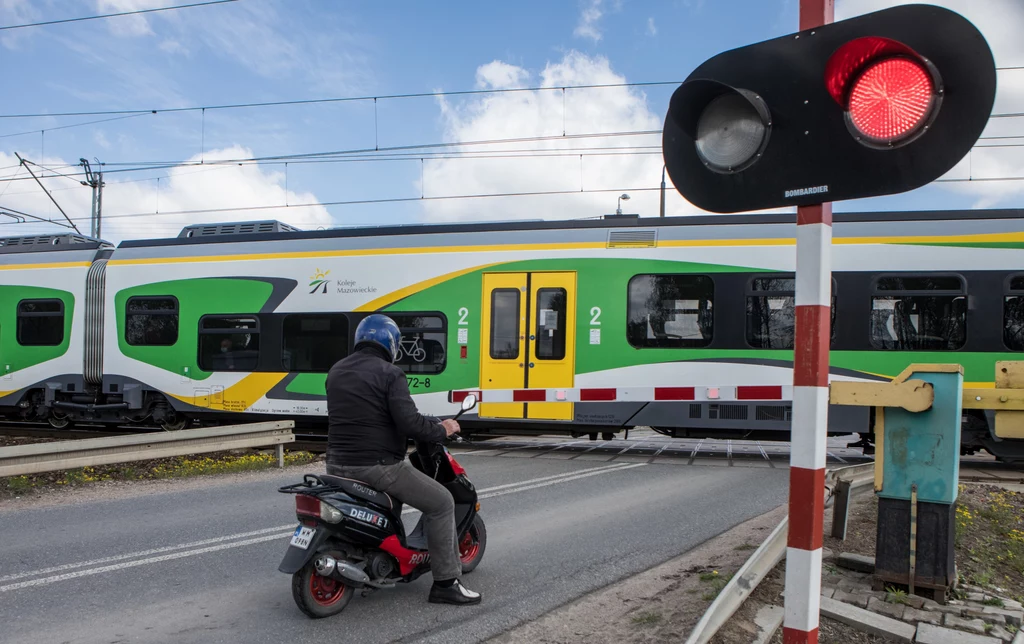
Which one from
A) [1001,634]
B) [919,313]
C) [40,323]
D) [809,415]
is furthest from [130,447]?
[919,313]

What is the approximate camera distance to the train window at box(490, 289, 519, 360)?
38.2ft

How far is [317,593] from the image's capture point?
4.36 meters

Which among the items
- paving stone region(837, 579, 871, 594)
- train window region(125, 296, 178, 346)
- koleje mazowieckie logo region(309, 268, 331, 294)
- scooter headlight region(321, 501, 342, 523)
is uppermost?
koleje mazowieckie logo region(309, 268, 331, 294)

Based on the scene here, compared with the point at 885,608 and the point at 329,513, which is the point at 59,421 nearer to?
the point at 329,513

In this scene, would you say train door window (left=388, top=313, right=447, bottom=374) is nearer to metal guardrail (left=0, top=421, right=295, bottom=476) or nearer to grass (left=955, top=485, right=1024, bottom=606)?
metal guardrail (left=0, top=421, right=295, bottom=476)

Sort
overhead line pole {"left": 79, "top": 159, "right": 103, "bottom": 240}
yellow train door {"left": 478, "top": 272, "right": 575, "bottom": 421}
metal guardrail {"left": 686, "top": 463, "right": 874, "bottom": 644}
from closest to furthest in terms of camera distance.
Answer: metal guardrail {"left": 686, "top": 463, "right": 874, "bottom": 644} < yellow train door {"left": 478, "top": 272, "right": 575, "bottom": 421} < overhead line pole {"left": 79, "top": 159, "right": 103, "bottom": 240}

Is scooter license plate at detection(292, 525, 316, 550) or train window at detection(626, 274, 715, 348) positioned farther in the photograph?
train window at detection(626, 274, 715, 348)

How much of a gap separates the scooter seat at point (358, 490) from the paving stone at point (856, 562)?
2955 millimetres

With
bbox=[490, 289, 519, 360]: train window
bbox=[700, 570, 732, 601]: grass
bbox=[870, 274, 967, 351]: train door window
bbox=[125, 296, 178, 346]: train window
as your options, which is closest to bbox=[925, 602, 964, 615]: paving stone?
bbox=[700, 570, 732, 601]: grass

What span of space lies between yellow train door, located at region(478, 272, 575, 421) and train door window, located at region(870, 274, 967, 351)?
4281 millimetres

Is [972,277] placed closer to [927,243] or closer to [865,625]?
[927,243]

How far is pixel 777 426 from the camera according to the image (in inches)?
418

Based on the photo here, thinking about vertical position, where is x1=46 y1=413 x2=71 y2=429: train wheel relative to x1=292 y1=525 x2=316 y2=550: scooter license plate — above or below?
below

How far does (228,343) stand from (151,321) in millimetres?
1614
